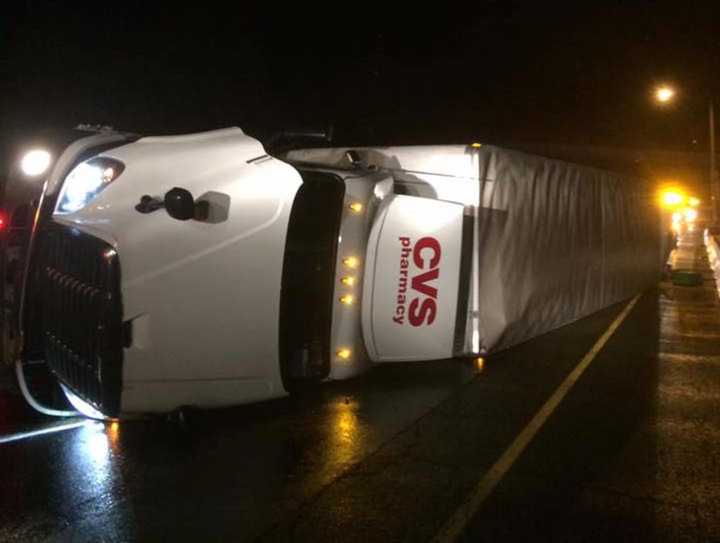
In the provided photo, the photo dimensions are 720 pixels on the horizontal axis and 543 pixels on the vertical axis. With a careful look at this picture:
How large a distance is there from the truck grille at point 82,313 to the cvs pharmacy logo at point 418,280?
7.92 ft

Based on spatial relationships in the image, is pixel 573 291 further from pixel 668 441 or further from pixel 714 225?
pixel 714 225

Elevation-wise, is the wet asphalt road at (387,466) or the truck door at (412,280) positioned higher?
the truck door at (412,280)

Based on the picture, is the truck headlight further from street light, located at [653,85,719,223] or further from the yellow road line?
street light, located at [653,85,719,223]

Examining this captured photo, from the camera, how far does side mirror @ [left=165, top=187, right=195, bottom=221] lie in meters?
4.70

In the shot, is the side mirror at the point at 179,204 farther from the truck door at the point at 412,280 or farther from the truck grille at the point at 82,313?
the truck door at the point at 412,280

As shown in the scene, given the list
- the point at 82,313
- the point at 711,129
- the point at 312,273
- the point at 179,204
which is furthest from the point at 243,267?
the point at 711,129

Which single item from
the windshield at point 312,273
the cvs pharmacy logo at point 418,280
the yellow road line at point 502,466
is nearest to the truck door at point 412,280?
the cvs pharmacy logo at point 418,280

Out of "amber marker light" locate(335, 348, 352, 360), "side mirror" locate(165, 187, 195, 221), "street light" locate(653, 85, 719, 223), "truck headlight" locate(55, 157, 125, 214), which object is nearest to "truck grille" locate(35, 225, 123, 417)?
"truck headlight" locate(55, 157, 125, 214)

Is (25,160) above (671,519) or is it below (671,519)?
above

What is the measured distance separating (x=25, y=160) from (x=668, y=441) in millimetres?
5077

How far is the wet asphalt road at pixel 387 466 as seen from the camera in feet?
12.8

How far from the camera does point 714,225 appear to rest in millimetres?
30594

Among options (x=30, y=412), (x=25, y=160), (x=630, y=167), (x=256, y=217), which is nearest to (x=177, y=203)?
(x=256, y=217)

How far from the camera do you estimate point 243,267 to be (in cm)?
499
